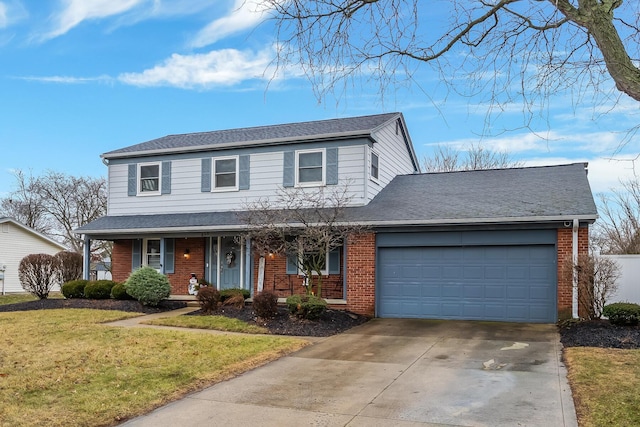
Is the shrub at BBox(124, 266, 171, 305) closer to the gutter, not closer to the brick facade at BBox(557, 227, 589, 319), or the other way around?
the gutter

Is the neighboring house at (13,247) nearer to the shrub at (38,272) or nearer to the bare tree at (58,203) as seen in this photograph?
the bare tree at (58,203)

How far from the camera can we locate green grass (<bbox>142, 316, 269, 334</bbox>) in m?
11.8

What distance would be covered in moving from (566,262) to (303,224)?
650 cm

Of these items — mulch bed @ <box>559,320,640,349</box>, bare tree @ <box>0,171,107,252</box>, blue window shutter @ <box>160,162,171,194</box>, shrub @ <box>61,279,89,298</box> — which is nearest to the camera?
mulch bed @ <box>559,320,640,349</box>

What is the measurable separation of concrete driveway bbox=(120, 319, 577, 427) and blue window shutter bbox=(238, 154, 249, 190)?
7777mm

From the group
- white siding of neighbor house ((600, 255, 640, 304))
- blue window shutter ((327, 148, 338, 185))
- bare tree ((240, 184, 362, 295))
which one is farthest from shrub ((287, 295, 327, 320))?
white siding of neighbor house ((600, 255, 640, 304))

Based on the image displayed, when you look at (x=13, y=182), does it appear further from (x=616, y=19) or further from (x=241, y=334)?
(x=616, y=19)

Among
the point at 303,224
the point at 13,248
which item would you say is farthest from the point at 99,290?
the point at 13,248

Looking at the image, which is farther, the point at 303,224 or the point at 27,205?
the point at 27,205

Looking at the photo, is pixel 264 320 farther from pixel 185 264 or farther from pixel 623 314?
pixel 623 314

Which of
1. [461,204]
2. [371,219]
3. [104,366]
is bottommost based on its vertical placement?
[104,366]

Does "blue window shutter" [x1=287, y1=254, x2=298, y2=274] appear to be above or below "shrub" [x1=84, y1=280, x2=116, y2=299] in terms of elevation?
above

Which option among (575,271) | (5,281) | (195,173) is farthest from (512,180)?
(5,281)

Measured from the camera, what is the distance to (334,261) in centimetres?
1599
